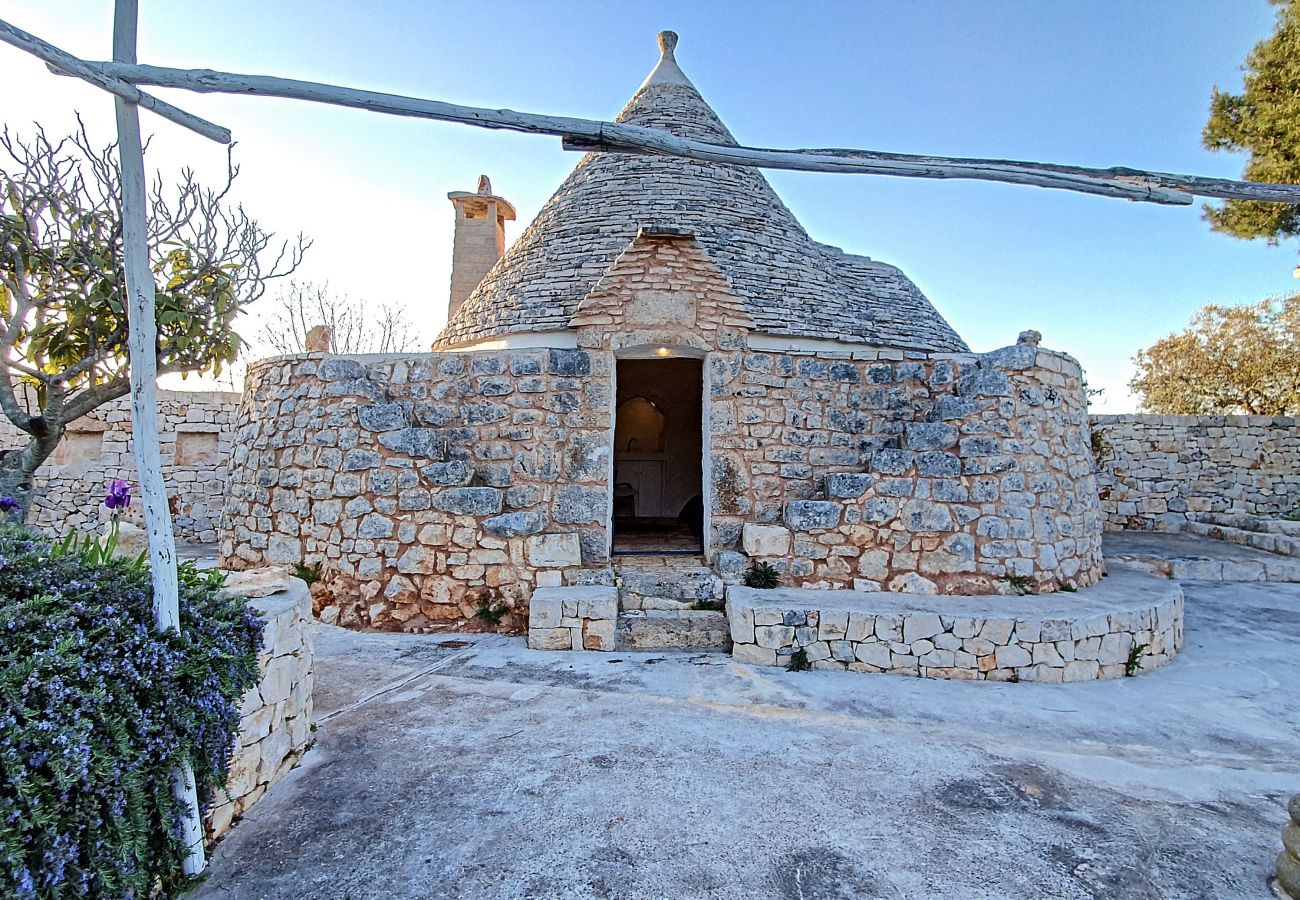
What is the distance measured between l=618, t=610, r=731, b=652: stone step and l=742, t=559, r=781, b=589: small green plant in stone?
49 cm

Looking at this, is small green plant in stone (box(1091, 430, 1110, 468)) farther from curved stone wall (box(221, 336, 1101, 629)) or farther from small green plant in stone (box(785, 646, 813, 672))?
small green plant in stone (box(785, 646, 813, 672))

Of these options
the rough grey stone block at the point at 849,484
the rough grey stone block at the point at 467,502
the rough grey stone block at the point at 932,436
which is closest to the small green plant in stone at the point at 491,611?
the rough grey stone block at the point at 467,502

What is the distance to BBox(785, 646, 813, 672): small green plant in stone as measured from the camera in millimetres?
4719

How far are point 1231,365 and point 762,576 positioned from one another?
2033 centimetres

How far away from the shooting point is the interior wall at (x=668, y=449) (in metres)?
11.1

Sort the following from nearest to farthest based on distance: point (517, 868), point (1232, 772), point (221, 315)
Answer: point (517, 868)
point (1232, 772)
point (221, 315)

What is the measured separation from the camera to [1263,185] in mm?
2893

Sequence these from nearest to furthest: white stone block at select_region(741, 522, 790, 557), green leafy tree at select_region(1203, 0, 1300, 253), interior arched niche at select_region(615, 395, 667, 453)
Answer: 1. white stone block at select_region(741, 522, 790, 557)
2. green leafy tree at select_region(1203, 0, 1300, 253)
3. interior arched niche at select_region(615, 395, 667, 453)

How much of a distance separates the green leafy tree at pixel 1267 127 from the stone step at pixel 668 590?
12543 millimetres

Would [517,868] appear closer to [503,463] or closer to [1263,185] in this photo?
[503,463]

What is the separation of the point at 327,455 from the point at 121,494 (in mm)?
1519

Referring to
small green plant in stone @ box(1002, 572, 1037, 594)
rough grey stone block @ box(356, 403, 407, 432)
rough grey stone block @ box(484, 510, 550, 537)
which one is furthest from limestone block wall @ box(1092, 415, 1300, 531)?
rough grey stone block @ box(356, 403, 407, 432)

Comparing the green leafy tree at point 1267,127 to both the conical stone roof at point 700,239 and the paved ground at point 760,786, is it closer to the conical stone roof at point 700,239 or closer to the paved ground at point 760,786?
the conical stone roof at point 700,239

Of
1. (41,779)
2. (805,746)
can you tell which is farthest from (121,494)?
(805,746)
